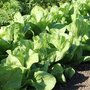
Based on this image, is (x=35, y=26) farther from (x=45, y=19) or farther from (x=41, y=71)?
(x=41, y=71)

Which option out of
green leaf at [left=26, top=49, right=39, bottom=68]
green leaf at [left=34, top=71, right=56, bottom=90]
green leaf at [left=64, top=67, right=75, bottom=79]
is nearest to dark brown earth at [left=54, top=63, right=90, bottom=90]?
green leaf at [left=64, top=67, right=75, bottom=79]

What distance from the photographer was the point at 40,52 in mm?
4340

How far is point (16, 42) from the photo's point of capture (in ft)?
15.6

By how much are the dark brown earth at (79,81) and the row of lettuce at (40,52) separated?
0.08 meters

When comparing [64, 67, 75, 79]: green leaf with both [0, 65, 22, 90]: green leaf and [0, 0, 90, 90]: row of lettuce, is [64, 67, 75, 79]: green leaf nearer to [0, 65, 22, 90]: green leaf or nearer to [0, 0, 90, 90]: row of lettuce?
[0, 0, 90, 90]: row of lettuce

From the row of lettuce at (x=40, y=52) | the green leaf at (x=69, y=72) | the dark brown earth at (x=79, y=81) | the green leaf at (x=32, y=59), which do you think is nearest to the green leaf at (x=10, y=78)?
the row of lettuce at (x=40, y=52)

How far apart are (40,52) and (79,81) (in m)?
0.61

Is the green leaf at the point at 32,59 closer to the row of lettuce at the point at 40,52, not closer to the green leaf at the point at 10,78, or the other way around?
the row of lettuce at the point at 40,52

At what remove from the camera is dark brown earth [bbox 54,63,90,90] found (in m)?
4.20

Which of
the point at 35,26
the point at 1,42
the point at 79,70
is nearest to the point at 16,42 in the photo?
the point at 1,42

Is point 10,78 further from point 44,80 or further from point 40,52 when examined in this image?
point 40,52

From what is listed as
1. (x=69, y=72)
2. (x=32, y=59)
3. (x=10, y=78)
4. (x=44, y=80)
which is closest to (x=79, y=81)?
(x=69, y=72)

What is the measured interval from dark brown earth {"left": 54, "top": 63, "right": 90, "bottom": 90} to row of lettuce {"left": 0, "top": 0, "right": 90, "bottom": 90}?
0.08 m

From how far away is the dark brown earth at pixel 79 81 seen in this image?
13.8 ft
